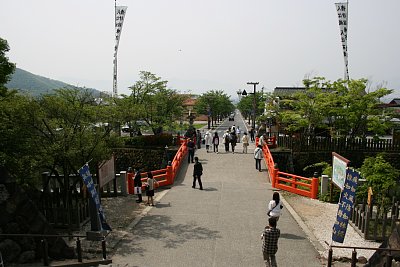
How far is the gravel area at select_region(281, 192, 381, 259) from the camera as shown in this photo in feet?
29.8

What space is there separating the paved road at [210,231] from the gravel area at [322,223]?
0.43 m

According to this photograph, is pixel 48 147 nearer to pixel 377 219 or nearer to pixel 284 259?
pixel 284 259

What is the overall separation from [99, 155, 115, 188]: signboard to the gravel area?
6.99m

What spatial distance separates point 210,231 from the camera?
1026 cm

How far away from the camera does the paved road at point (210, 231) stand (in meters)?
8.50

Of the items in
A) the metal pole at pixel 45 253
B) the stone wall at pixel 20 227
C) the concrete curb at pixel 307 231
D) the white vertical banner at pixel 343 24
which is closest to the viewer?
the metal pole at pixel 45 253

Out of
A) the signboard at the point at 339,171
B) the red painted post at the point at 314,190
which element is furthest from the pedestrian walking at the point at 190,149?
the signboard at the point at 339,171

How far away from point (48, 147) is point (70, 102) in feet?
6.59

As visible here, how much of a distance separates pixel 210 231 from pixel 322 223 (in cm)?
388

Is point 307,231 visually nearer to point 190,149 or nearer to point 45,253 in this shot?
point 45,253

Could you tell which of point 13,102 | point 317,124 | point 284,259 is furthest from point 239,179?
point 13,102

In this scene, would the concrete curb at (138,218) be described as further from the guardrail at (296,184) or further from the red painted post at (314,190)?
the red painted post at (314,190)

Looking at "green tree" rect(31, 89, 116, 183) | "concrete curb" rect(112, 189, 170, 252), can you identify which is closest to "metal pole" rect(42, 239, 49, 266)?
"concrete curb" rect(112, 189, 170, 252)

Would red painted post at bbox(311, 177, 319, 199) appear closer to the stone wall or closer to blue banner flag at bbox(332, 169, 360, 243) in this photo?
blue banner flag at bbox(332, 169, 360, 243)
